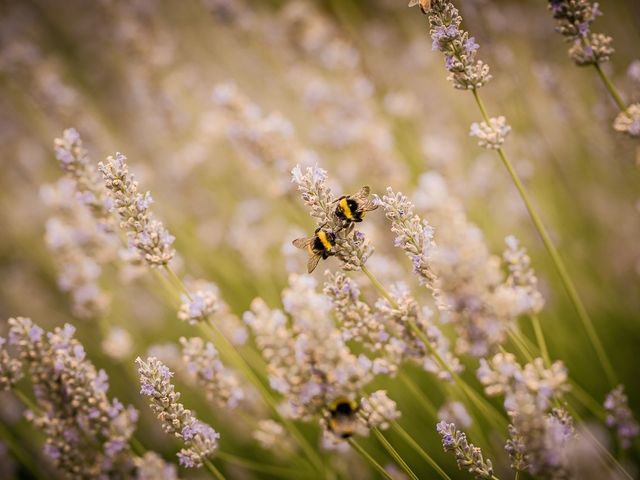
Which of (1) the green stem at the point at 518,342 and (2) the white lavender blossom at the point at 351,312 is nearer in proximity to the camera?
(1) the green stem at the point at 518,342

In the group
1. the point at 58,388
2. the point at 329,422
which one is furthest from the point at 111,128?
the point at 329,422

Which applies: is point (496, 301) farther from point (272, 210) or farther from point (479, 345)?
point (272, 210)

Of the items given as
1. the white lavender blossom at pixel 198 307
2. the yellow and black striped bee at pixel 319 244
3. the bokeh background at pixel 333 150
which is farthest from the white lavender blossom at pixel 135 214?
the bokeh background at pixel 333 150

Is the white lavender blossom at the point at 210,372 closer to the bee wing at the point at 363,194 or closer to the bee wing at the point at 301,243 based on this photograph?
the bee wing at the point at 301,243

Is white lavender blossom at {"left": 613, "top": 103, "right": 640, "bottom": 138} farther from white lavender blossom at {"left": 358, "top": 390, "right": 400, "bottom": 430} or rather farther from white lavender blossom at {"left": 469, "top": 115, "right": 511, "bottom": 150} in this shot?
white lavender blossom at {"left": 358, "top": 390, "right": 400, "bottom": 430}

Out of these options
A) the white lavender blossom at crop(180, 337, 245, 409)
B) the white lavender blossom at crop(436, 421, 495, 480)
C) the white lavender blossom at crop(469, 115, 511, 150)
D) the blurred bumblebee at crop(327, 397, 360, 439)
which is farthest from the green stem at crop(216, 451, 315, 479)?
the white lavender blossom at crop(469, 115, 511, 150)

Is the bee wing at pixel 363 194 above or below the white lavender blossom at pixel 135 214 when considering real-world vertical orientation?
above
